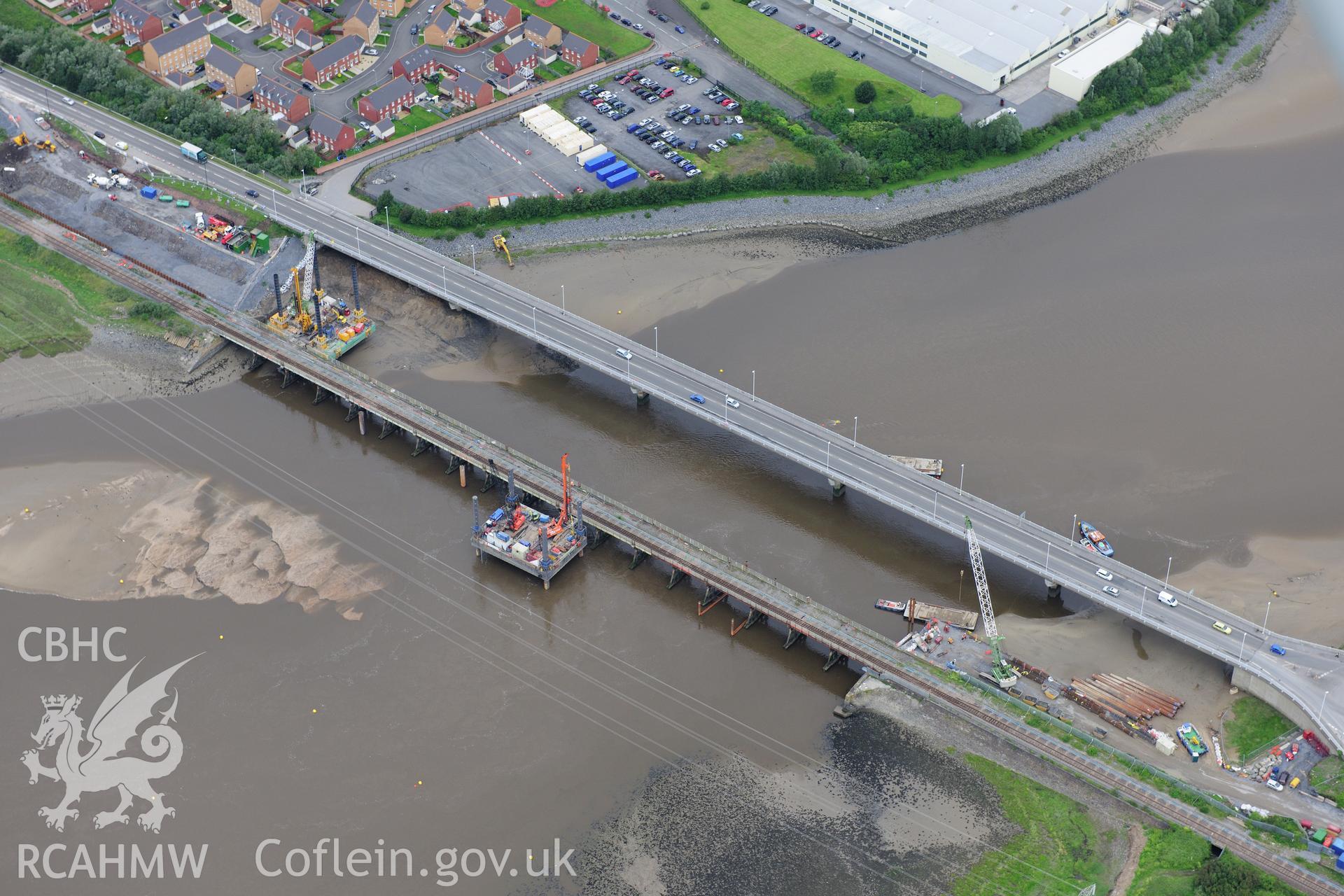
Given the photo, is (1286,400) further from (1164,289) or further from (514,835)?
(514,835)

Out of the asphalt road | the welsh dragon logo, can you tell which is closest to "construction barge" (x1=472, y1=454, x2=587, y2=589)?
the asphalt road

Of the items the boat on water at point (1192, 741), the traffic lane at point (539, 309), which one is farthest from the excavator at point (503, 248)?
the boat on water at point (1192, 741)

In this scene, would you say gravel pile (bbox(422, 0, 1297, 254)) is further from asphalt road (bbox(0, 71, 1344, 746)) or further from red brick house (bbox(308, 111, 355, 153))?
red brick house (bbox(308, 111, 355, 153))

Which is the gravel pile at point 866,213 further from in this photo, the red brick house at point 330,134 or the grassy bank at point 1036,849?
the grassy bank at point 1036,849

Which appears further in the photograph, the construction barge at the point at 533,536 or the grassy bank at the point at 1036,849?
the construction barge at the point at 533,536

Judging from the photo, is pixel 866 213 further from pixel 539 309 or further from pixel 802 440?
pixel 802 440

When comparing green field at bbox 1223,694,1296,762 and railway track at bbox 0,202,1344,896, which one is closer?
railway track at bbox 0,202,1344,896

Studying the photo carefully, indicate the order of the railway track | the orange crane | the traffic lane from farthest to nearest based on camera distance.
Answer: the traffic lane < the orange crane < the railway track

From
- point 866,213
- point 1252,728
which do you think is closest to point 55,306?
point 866,213
